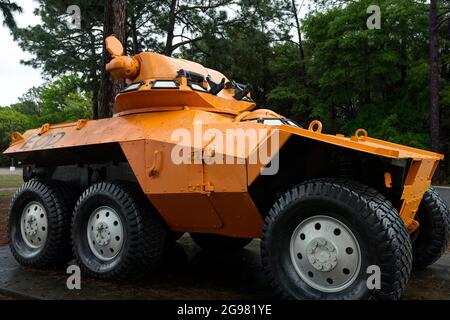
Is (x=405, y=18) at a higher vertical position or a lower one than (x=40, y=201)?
higher

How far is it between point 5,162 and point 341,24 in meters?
46.9

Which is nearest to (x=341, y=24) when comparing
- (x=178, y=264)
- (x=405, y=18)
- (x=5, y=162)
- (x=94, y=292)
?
(x=405, y=18)

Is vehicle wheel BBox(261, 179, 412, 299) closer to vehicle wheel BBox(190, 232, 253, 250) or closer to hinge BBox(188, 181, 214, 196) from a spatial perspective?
hinge BBox(188, 181, 214, 196)

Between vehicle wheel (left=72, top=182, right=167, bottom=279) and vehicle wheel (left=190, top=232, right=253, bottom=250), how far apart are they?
5.23 ft

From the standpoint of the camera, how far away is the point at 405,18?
67.0 ft

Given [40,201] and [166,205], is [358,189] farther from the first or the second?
[40,201]

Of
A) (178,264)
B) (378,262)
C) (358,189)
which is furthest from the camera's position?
(178,264)

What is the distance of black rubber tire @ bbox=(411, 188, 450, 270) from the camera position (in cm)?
537

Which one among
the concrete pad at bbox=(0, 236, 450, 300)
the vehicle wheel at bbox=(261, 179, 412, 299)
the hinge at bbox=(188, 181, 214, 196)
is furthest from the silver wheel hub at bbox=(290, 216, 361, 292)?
the hinge at bbox=(188, 181, 214, 196)

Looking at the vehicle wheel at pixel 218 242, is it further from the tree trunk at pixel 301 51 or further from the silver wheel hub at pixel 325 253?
the tree trunk at pixel 301 51

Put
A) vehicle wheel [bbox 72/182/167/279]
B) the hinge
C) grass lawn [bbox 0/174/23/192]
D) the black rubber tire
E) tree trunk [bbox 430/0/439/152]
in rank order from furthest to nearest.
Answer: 1. grass lawn [bbox 0/174/23/192]
2. tree trunk [bbox 430/0/439/152]
3. the black rubber tire
4. vehicle wheel [bbox 72/182/167/279]
5. the hinge

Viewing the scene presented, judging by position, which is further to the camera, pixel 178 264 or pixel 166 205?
pixel 178 264

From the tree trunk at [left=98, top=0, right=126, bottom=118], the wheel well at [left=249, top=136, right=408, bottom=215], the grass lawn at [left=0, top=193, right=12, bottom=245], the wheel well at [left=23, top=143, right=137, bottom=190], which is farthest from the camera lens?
the tree trunk at [left=98, top=0, right=126, bottom=118]

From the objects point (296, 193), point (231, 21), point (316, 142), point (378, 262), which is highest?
point (231, 21)
